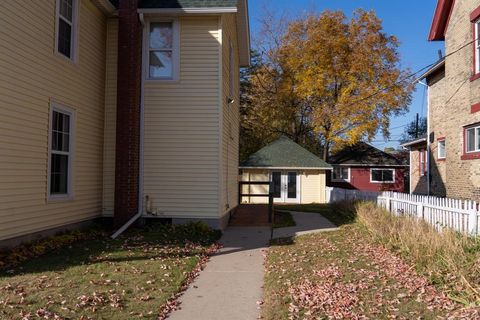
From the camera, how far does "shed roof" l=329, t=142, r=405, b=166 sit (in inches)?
1501

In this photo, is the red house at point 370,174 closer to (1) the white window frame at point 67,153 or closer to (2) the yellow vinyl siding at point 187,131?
(2) the yellow vinyl siding at point 187,131

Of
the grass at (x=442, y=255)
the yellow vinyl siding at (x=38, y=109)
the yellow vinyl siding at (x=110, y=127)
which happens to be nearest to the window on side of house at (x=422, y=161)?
the grass at (x=442, y=255)

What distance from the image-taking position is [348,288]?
21.4 feet

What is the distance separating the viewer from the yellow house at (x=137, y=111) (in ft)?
35.2

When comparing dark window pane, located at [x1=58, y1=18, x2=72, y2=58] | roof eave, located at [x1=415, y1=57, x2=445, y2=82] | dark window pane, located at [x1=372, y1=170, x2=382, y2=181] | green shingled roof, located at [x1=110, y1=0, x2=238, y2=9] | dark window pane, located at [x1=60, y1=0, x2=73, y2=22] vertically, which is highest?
roof eave, located at [x1=415, y1=57, x2=445, y2=82]

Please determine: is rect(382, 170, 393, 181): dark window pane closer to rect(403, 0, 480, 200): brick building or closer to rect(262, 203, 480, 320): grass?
rect(403, 0, 480, 200): brick building

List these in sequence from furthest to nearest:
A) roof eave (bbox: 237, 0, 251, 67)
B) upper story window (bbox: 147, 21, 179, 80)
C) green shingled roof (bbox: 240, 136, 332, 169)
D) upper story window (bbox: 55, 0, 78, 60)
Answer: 1. green shingled roof (bbox: 240, 136, 332, 169)
2. roof eave (bbox: 237, 0, 251, 67)
3. upper story window (bbox: 147, 21, 179, 80)
4. upper story window (bbox: 55, 0, 78, 60)

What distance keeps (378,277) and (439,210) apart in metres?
4.37

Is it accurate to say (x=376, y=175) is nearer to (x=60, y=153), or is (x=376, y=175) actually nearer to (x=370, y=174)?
(x=370, y=174)

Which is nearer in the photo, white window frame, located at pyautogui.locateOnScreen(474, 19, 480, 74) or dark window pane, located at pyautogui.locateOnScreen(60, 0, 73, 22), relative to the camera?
dark window pane, located at pyautogui.locateOnScreen(60, 0, 73, 22)

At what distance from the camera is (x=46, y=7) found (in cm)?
977

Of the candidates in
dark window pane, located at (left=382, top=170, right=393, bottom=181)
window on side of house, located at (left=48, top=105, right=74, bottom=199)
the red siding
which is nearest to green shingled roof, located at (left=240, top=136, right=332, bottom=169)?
the red siding

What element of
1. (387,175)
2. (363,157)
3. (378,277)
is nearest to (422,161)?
(387,175)

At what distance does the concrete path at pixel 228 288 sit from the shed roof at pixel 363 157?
2907 centimetres
